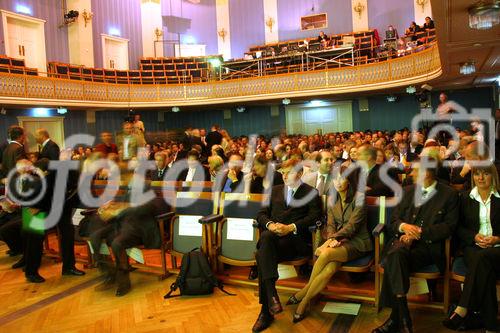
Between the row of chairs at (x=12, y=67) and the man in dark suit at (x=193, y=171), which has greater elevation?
the row of chairs at (x=12, y=67)

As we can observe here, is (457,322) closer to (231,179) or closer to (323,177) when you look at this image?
(323,177)

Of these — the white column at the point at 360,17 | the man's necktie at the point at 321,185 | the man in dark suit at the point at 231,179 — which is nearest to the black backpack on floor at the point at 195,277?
the man in dark suit at the point at 231,179

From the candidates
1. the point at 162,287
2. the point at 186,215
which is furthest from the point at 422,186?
the point at 162,287

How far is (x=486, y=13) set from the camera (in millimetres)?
3861

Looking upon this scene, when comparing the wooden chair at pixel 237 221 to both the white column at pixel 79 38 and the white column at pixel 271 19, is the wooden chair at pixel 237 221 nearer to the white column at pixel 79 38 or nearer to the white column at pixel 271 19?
the white column at pixel 79 38

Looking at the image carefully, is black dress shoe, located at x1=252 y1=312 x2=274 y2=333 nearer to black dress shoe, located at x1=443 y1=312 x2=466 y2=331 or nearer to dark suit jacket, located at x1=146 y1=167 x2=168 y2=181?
black dress shoe, located at x1=443 y1=312 x2=466 y2=331

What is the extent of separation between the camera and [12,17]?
12.9m

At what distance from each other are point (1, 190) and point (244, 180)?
3569 millimetres

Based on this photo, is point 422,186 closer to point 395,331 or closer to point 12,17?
point 395,331

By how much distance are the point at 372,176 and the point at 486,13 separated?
6.16 ft

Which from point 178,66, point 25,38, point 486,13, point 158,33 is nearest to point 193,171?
point 486,13

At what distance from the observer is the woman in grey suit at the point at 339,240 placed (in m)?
2.97

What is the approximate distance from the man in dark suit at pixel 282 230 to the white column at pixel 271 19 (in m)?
14.9

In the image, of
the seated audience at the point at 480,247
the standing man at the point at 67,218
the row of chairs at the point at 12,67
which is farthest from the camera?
the row of chairs at the point at 12,67
